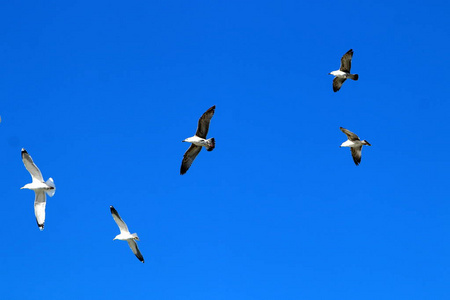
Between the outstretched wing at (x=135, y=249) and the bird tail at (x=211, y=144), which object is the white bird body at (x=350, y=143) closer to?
the bird tail at (x=211, y=144)

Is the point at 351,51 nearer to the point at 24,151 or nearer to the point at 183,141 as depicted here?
the point at 183,141

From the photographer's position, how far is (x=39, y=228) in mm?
29969

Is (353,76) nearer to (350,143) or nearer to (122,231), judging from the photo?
(350,143)

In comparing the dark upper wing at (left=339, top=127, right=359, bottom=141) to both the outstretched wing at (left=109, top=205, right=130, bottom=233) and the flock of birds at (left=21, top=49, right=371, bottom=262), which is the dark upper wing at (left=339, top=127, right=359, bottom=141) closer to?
the flock of birds at (left=21, top=49, right=371, bottom=262)

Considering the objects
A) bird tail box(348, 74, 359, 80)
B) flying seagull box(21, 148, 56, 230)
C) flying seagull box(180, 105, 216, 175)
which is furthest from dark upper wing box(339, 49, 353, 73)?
flying seagull box(21, 148, 56, 230)

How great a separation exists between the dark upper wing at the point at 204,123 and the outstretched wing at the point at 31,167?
7.55m

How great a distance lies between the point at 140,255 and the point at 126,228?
2.40m

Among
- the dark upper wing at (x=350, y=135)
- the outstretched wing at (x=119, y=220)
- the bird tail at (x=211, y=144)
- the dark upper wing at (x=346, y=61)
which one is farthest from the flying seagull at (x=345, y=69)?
the outstretched wing at (x=119, y=220)

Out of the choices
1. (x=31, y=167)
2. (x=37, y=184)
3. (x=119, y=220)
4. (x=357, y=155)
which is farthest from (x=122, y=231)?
(x=357, y=155)

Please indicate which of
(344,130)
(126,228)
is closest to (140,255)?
(126,228)

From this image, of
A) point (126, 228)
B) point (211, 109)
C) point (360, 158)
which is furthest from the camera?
point (360, 158)

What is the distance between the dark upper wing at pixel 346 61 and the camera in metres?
35.0

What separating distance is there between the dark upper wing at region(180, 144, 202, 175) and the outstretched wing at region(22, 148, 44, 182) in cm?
652

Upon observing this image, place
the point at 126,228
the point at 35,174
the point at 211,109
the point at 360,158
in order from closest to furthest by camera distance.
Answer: the point at 211,109
the point at 35,174
the point at 126,228
the point at 360,158
